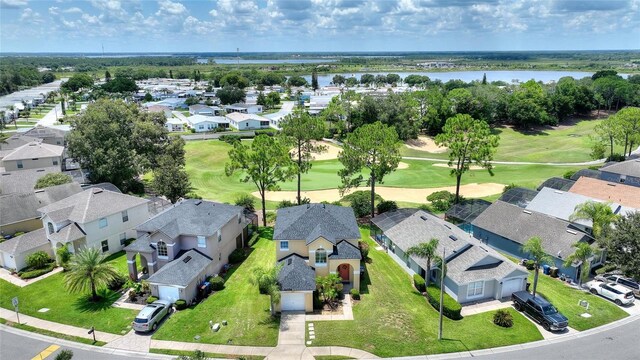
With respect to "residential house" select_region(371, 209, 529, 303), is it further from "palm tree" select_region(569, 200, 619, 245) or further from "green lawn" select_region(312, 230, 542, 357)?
"palm tree" select_region(569, 200, 619, 245)

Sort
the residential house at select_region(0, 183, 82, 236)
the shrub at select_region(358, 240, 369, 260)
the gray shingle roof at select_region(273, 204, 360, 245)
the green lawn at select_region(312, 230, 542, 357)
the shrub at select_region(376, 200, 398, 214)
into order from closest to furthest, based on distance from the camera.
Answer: the green lawn at select_region(312, 230, 542, 357)
the gray shingle roof at select_region(273, 204, 360, 245)
the shrub at select_region(358, 240, 369, 260)
the residential house at select_region(0, 183, 82, 236)
the shrub at select_region(376, 200, 398, 214)

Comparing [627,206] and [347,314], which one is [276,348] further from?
[627,206]

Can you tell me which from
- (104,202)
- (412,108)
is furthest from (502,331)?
(412,108)

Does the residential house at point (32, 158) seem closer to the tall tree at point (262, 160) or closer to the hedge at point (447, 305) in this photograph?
the tall tree at point (262, 160)

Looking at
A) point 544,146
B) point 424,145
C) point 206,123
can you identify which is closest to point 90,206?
point 424,145

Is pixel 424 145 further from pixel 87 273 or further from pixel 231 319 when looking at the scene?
pixel 87 273

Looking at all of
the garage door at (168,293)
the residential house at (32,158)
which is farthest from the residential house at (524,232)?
the residential house at (32,158)

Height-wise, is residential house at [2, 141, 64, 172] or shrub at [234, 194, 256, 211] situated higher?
residential house at [2, 141, 64, 172]

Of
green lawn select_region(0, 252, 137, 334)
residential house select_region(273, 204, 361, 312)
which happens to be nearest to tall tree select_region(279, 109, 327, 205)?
residential house select_region(273, 204, 361, 312)
